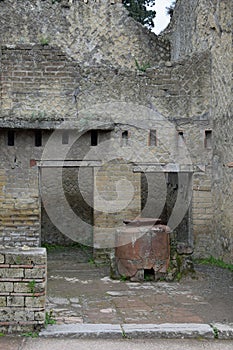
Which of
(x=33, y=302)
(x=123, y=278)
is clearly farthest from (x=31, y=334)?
(x=123, y=278)

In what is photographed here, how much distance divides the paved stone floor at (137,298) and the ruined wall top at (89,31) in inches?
301

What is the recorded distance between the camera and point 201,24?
411 inches

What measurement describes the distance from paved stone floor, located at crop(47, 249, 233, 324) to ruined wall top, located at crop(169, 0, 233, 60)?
4282 millimetres

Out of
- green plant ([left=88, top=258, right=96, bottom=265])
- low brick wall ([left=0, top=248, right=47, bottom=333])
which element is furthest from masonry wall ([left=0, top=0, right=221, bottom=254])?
low brick wall ([left=0, top=248, right=47, bottom=333])

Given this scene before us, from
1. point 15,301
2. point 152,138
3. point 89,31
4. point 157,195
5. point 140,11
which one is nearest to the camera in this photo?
point 15,301

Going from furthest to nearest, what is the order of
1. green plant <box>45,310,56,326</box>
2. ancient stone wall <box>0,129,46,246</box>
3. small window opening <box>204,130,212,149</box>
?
1. small window opening <box>204,130,212,149</box>
2. ancient stone wall <box>0,129,46,246</box>
3. green plant <box>45,310,56,326</box>

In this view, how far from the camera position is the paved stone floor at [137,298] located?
573cm

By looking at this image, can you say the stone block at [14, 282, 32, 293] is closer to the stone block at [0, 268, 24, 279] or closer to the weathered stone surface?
the stone block at [0, 268, 24, 279]

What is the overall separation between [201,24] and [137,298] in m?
6.11

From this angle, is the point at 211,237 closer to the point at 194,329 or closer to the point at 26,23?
the point at 194,329

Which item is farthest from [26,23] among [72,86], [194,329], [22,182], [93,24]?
[194,329]

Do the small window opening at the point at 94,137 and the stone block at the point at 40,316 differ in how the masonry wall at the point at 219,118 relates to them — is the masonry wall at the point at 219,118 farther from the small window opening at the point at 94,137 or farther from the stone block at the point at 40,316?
the stone block at the point at 40,316

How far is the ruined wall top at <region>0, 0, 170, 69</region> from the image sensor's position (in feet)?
48.3

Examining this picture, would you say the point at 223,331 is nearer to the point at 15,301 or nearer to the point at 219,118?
the point at 15,301
